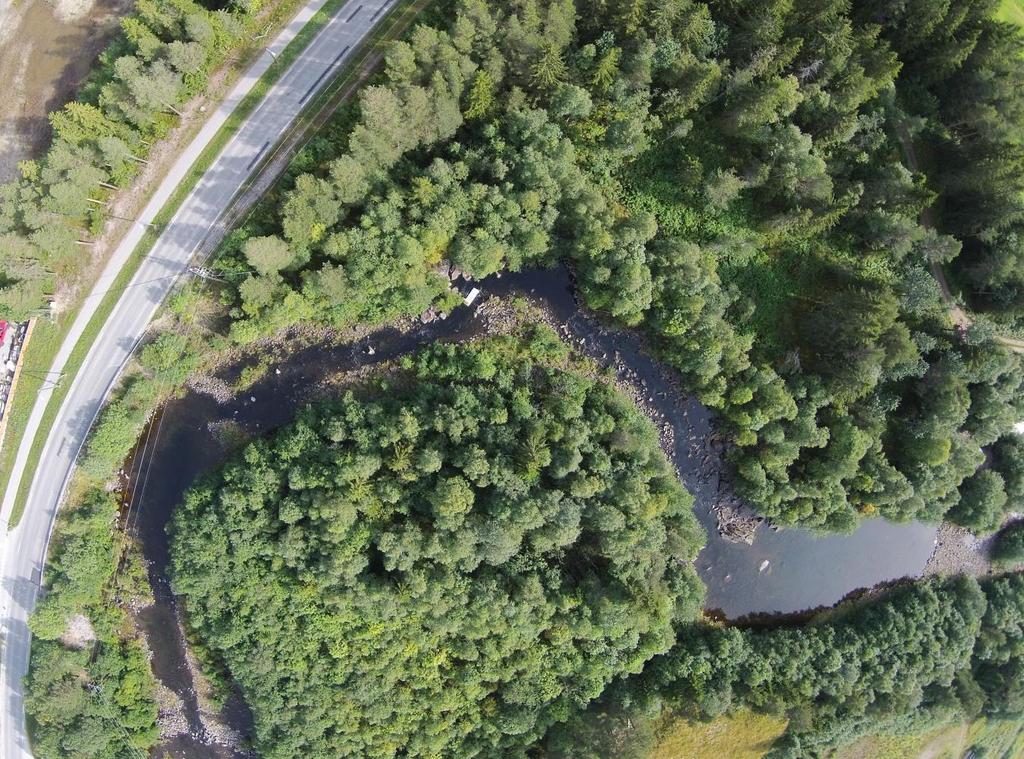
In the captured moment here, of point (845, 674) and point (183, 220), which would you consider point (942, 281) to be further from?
point (183, 220)

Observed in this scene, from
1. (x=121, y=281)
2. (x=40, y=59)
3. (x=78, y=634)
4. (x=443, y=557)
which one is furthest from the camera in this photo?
(x=78, y=634)

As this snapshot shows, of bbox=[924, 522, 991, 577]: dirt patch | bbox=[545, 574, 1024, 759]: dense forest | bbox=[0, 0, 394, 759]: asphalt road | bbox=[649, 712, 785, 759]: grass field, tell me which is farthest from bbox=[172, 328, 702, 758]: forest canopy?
bbox=[924, 522, 991, 577]: dirt patch

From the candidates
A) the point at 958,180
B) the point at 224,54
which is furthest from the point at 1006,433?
the point at 224,54

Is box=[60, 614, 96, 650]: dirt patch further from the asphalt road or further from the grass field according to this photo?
the grass field

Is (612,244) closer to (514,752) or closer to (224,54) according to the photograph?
(224,54)

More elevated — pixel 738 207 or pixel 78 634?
pixel 738 207

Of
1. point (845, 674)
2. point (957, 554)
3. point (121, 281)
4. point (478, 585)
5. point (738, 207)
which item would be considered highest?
point (121, 281)

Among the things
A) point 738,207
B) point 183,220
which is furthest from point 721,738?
point 183,220
